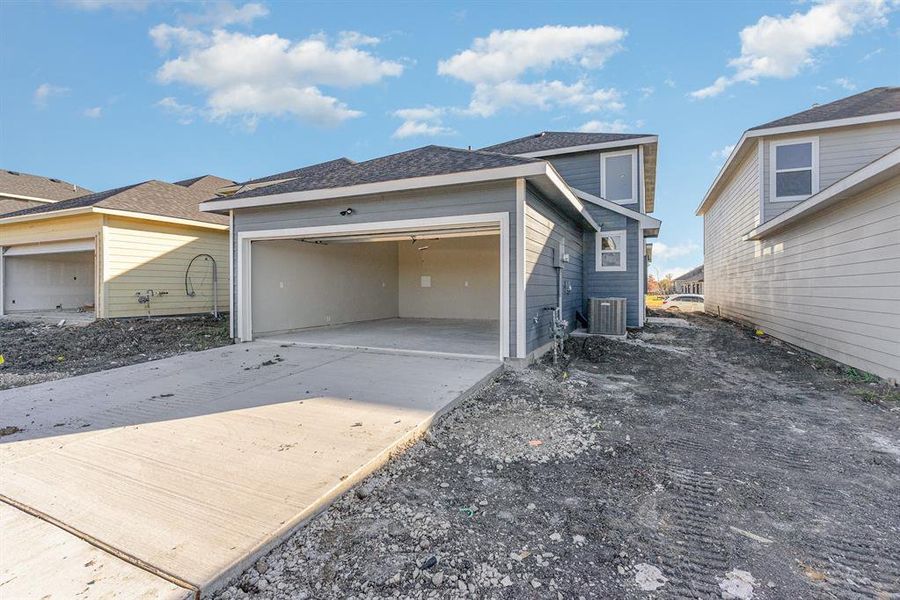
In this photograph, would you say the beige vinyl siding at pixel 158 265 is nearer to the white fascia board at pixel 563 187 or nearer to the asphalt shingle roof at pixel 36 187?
the white fascia board at pixel 563 187

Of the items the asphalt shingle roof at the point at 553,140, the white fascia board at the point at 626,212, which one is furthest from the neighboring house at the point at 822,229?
the asphalt shingle roof at the point at 553,140

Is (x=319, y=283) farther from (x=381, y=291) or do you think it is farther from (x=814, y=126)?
(x=814, y=126)

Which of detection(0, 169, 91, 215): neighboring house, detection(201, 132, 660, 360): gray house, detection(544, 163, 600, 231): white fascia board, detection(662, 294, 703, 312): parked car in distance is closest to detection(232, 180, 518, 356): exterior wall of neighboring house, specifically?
detection(201, 132, 660, 360): gray house

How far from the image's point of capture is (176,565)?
1.66 meters

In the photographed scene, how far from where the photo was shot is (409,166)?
6547mm

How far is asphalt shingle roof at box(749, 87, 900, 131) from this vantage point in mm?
8414

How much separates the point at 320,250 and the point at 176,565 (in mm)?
8607

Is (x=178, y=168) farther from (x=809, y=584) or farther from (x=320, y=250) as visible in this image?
(x=809, y=584)

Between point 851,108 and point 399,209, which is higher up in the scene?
point 851,108

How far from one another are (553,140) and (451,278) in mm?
5193

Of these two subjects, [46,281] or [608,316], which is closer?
[608,316]

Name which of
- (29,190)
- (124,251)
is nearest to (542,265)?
(124,251)

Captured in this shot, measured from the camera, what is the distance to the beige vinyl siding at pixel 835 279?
16.2ft

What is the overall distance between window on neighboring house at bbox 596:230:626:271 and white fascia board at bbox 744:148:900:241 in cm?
299
